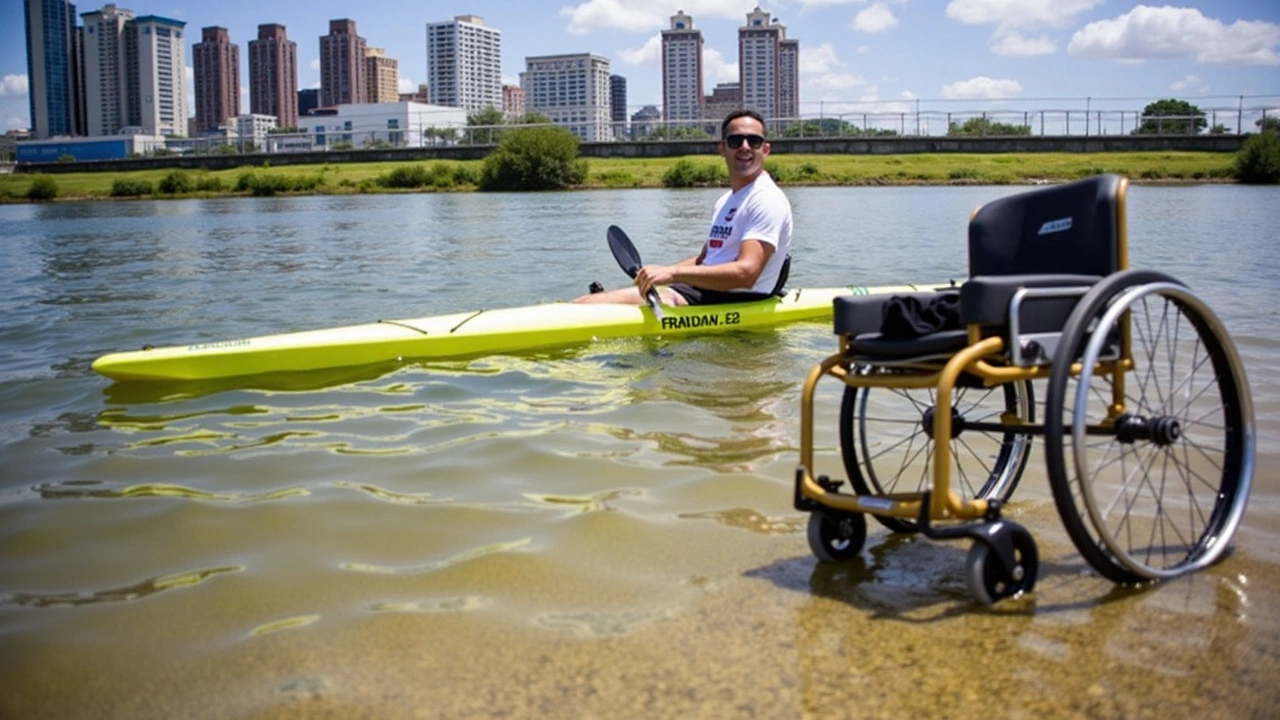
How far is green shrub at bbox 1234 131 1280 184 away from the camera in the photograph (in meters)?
39.5

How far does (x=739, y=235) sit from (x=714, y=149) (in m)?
53.2

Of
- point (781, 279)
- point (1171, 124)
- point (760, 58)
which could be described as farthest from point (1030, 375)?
point (760, 58)

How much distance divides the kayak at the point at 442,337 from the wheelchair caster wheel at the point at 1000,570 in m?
3.54

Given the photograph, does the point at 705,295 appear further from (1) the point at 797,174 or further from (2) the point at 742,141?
(1) the point at 797,174

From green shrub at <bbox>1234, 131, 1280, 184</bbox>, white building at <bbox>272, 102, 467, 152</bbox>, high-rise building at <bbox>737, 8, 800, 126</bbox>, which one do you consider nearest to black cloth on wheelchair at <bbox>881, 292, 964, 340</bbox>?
green shrub at <bbox>1234, 131, 1280, 184</bbox>

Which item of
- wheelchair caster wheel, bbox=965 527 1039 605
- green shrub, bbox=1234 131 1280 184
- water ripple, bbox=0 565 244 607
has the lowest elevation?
water ripple, bbox=0 565 244 607

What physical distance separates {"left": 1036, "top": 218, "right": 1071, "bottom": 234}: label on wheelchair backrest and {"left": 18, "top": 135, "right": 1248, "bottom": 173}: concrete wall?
51054 millimetres

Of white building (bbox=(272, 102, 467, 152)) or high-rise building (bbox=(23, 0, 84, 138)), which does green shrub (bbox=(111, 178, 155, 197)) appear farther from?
high-rise building (bbox=(23, 0, 84, 138))

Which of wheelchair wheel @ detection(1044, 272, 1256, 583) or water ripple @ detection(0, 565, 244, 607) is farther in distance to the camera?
water ripple @ detection(0, 565, 244, 607)

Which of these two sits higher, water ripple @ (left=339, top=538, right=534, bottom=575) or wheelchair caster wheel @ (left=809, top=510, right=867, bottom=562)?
wheelchair caster wheel @ (left=809, top=510, right=867, bottom=562)

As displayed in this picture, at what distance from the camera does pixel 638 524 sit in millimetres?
3430

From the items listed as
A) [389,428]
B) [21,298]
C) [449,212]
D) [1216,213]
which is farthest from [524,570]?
[449,212]

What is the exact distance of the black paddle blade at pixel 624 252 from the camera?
7.30 m

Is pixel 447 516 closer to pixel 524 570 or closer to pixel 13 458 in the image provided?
pixel 524 570
